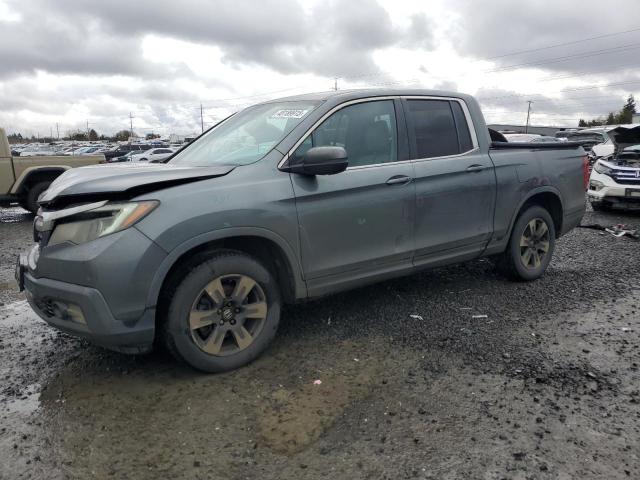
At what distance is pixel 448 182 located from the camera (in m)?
4.23

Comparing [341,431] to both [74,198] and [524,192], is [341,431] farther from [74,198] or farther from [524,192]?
Answer: [524,192]


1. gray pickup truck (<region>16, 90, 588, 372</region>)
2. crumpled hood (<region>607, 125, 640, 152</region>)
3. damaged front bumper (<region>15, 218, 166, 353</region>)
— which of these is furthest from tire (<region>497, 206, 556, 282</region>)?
crumpled hood (<region>607, 125, 640, 152</region>)

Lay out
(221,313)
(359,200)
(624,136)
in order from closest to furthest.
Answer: (221,313)
(359,200)
(624,136)

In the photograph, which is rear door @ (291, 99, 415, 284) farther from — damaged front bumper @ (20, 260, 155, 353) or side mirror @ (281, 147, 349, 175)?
damaged front bumper @ (20, 260, 155, 353)

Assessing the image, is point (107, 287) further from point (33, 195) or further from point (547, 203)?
point (33, 195)

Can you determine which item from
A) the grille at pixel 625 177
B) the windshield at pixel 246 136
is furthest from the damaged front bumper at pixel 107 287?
the grille at pixel 625 177

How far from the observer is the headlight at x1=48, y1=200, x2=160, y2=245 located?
2912 millimetres

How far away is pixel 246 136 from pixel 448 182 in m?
1.67

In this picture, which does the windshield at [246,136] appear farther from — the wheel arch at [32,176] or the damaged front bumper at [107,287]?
the wheel arch at [32,176]

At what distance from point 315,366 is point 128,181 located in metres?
1.66

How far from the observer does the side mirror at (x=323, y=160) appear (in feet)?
10.9

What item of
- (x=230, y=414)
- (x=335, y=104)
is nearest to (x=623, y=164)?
(x=335, y=104)

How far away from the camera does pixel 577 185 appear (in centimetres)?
536

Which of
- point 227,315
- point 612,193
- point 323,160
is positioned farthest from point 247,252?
point 612,193
